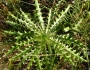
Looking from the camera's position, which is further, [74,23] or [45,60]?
[74,23]

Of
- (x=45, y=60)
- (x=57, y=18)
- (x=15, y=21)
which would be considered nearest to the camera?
(x=45, y=60)

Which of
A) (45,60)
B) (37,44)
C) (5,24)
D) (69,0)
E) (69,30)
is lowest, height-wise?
(45,60)

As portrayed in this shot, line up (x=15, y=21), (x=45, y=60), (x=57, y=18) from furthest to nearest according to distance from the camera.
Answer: (x=15, y=21) → (x=57, y=18) → (x=45, y=60)

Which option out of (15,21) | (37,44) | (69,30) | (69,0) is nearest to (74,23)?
(69,30)

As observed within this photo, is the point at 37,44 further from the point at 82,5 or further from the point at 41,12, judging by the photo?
the point at 82,5
